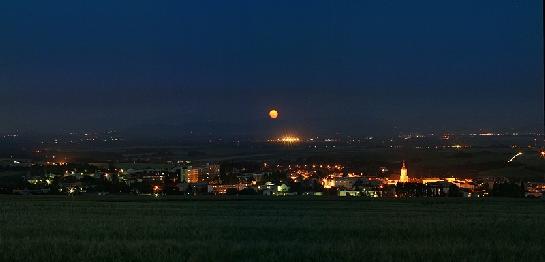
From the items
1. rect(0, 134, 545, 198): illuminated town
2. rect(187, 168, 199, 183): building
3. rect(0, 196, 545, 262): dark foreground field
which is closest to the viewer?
rect(0, 196, 545, 262): dark foreground field

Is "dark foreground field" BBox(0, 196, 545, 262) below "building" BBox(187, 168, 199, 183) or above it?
below

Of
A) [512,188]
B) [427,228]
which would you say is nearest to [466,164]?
[512,188]

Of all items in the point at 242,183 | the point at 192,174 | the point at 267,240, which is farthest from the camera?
the point at 192,174

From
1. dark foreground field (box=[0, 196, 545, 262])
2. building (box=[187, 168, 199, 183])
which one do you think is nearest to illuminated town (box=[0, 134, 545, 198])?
building (box=[187, 168, 199, 183])

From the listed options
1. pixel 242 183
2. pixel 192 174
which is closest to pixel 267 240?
pixel 242 183

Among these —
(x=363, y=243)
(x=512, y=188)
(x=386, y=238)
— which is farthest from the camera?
(x=512, y=188)

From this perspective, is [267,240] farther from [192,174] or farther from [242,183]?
[192,174]

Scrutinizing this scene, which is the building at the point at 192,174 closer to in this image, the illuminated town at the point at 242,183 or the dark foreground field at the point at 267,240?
the illuminated town at the point at 242,183

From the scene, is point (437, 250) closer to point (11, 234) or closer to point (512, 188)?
point (11, 234)

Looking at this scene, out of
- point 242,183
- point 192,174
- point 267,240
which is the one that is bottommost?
point 267,240

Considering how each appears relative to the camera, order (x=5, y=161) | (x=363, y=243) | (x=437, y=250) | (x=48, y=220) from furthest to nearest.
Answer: (x=5, y=161) < (x=48, y=220) < (x=363, y=243) < (x=437, y=250)

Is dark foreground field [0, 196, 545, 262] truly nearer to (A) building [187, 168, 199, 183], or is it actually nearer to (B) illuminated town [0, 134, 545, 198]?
(B) illuminated town [0, 134, 545, 198]
